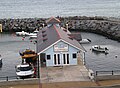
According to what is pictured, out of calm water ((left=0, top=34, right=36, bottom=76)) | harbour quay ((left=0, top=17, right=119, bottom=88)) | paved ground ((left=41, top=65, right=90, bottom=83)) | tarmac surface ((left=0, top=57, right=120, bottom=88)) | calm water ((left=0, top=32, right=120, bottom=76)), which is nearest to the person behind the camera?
tarmac surface ((left=0, top=57, right=120, bottom=88))

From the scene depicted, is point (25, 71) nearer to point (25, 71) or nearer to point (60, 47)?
point (25, 71)

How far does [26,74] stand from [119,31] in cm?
3298

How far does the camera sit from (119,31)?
65.8 metres

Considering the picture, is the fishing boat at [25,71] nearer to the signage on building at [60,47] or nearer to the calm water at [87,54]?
the calm water at [87,54]

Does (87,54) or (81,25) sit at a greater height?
(81,25)

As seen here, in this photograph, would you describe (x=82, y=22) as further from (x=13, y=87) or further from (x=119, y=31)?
(x=13, y=87)

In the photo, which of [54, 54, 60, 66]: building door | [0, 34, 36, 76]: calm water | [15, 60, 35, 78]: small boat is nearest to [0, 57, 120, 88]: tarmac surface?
[54, 54, 60, 66]: building door

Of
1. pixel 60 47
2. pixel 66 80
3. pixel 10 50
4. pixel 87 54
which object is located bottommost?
pixel 66 80

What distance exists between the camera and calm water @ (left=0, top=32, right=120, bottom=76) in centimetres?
4462

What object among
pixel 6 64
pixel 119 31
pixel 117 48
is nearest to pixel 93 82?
pixel 6 64

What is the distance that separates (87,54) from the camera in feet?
174

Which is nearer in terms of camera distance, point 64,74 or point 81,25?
point 64,74

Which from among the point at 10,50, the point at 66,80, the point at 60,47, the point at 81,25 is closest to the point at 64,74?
the point at 66,80

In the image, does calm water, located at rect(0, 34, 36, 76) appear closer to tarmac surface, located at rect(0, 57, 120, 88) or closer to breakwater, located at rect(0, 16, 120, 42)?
breakwater, located at rect(0, 16, 120, 42)
